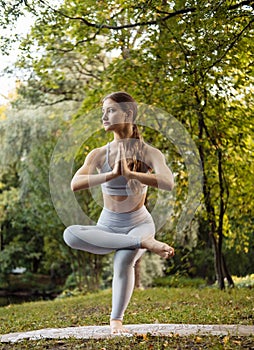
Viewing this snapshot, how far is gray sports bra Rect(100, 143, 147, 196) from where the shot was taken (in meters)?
4.85

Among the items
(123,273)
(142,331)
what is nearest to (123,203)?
(123,273)

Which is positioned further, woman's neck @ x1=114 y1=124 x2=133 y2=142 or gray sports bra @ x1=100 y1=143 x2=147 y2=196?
woman's neck @ x1=114 y1=124 x2=133 y2=142

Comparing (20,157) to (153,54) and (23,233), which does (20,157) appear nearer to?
(23,233)

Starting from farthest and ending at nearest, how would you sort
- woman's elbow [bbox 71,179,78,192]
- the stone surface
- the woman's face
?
1. the stone surface
2. the woman's face
3. woman's elbow [bbox 71,179,78,192]

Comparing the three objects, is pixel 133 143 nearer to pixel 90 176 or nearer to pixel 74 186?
pixel 90 176

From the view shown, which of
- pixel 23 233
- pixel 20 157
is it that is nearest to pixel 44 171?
pixel 20 157

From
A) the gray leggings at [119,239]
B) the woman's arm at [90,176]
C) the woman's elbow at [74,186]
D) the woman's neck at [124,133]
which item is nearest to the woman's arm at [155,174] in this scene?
the woman's arm at [90,176]

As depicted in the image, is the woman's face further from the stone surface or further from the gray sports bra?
the stone surface

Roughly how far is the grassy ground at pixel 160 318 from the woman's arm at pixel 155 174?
4.00 ft

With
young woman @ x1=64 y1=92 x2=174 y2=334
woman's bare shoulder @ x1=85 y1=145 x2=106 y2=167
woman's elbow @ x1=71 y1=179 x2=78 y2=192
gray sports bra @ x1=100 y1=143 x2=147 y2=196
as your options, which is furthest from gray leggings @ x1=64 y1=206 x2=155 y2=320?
woman's bare shoulder @ x1=85 y1=145 x2=106 y2=167

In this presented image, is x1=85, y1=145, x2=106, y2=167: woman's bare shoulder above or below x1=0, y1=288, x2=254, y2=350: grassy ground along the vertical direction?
above

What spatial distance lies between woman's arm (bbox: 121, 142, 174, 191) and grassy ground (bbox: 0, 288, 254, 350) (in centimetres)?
122

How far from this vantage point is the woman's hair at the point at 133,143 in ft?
16.3

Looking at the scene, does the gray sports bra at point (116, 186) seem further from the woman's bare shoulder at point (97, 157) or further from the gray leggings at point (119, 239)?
the gray leggings at point (119, 239)
